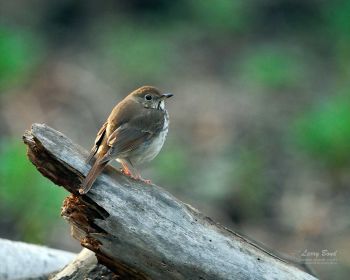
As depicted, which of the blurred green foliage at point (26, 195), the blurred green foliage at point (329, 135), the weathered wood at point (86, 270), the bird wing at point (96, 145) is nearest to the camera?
the bird wing at point (96, 145)

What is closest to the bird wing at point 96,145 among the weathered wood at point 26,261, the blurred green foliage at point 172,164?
the weathered wood at point 26,261

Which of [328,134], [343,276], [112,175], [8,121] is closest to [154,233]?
[112,175]

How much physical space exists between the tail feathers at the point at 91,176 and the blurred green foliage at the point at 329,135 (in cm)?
429

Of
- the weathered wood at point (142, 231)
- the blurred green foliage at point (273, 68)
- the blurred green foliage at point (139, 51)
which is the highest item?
the blurred green foliage at point (273, 68)

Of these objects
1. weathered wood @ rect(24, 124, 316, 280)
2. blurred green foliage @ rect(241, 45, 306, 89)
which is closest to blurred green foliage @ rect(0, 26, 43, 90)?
blurred green foliage @ rect(241, 45, 306, 89)

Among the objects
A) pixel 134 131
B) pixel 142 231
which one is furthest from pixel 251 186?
pixel 142 231

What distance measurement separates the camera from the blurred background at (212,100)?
25.1 ft

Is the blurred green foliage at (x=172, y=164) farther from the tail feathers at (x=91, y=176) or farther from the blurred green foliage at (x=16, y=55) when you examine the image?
the tail feathers at (x=91, y=176)

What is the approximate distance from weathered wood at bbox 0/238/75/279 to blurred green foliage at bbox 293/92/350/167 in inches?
144

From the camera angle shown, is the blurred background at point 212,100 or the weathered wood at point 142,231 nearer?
the weathered wood at point 142,231

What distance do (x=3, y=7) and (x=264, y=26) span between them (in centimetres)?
Result: 342

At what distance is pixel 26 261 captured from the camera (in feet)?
17.4

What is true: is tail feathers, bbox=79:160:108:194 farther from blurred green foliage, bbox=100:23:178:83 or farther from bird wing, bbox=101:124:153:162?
blurred green foliage, bbox=100:23:178:83

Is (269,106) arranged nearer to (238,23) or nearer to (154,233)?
(238,23)
